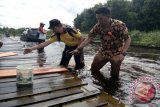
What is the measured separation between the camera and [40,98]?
13.4ft

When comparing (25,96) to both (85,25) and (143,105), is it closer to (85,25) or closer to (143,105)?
(143,105)

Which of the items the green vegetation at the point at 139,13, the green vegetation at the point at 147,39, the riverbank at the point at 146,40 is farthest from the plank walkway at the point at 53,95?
the green vegetation at the point at 139,13

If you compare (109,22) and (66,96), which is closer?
(66,96)

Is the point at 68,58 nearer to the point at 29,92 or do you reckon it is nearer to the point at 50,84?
the point at 50,84

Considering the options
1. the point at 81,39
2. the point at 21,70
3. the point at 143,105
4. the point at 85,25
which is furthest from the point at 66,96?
the point at 85,25

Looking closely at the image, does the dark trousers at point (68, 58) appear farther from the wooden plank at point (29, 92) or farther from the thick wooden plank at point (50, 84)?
the wooden plank at point (29, 92)

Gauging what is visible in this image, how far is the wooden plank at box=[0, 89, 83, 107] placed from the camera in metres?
3.80

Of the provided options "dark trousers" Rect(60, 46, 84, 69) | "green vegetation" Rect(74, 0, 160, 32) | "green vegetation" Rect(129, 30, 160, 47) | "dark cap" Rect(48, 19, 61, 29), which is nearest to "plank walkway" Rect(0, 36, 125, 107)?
"dark cap" Rect(48, 19, 61, 29)

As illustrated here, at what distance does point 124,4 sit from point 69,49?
52.0 metres

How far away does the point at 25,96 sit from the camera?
4.14 m

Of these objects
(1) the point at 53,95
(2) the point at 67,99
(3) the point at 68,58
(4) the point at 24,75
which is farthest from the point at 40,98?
(3) the point at 68,58

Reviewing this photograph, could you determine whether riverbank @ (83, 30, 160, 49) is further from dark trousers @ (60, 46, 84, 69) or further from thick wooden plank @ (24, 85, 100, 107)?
thick wooden plank @ (24, 85, 100, 107)

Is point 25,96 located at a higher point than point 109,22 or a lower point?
lower

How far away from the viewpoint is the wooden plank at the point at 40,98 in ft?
12.5
